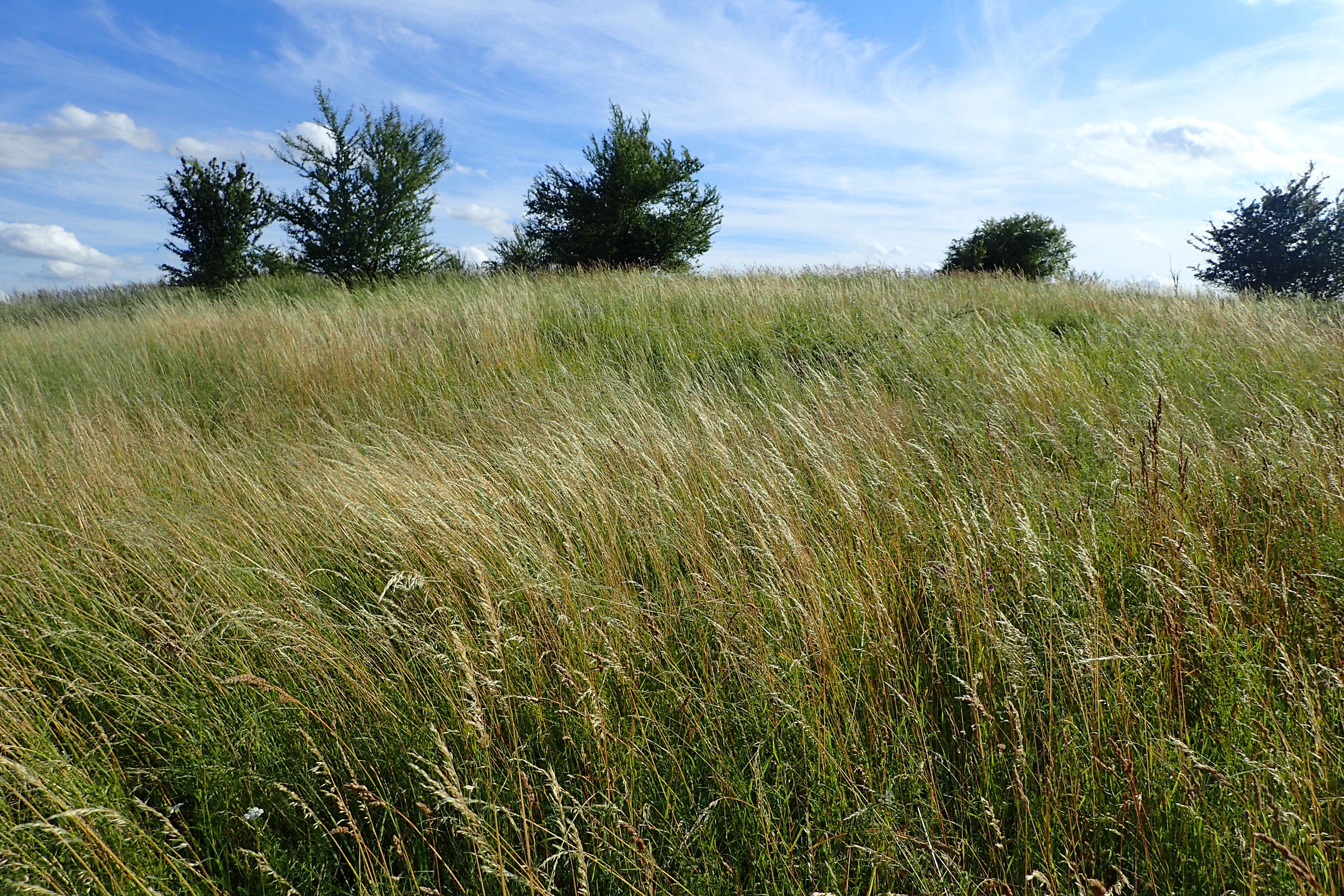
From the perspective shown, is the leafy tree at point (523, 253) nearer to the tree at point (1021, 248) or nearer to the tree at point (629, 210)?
the tree at point (629, 210)

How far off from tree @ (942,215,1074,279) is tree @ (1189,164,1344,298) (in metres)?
4.59

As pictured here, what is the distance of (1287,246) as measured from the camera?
20266 mm

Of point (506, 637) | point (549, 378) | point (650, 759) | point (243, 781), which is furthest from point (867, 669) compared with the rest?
point (549, 378)

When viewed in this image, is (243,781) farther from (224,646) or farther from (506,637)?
(506,637)

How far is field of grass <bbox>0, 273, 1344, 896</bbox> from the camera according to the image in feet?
4.51

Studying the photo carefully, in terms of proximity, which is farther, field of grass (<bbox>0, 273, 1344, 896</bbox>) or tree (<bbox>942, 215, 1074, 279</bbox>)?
tree (<bbox>942, 215, 1074, 279</bbox>)

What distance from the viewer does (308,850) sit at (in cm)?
152

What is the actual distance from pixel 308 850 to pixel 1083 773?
5.82 ft

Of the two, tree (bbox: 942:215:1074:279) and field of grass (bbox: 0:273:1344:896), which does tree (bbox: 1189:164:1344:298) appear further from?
field of grass (bbox: 0:273:1344:896)

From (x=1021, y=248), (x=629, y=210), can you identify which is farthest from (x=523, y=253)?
(x=1021, y=248)

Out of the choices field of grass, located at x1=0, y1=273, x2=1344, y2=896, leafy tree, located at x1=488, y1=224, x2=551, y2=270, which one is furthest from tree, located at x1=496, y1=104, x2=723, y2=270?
field of grass, located at x1=0, y1=273, x2=1344, y2=896

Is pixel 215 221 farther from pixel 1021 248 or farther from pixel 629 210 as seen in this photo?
pixel 1021 248

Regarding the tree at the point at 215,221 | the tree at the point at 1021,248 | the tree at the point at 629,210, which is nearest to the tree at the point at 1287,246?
the tree at the point at 1021,248

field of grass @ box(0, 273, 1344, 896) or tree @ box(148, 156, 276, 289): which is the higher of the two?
tree @ box(148, 156, 276, 289)
